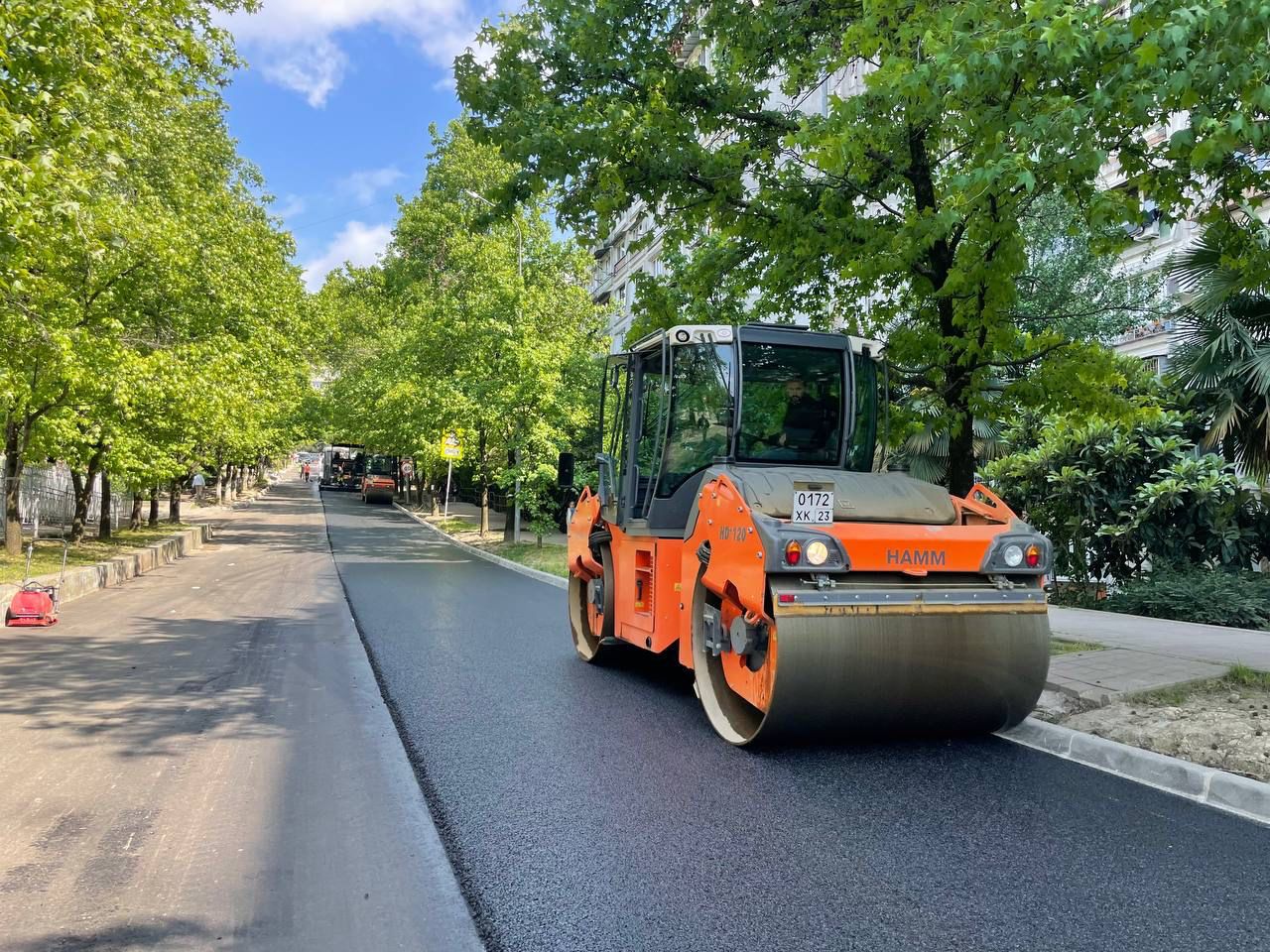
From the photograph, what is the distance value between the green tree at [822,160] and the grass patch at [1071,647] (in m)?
1.72

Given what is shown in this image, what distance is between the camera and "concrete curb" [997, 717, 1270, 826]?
4629 mm

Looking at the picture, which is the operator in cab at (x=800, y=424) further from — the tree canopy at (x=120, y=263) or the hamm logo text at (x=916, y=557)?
the tree canopy at (x=120, y=263)

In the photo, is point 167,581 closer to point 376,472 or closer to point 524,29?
point 524,29

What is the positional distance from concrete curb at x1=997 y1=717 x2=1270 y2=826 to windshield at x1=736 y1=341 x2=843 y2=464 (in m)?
2.32

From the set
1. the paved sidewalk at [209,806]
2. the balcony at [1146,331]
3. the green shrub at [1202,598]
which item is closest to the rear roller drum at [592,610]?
the paved sidewalk at [209,806]

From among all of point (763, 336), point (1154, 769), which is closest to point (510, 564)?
point (763, 336)

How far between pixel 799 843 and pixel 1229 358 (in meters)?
11.2

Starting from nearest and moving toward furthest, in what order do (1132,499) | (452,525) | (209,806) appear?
1. (209,806)
2. (1132,499)
3. (452,525)

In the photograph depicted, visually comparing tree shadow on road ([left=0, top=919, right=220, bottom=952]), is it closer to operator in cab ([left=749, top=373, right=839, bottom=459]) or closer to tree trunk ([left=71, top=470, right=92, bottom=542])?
operator in cab ([left=749, top=373, right=839, bottom=459])

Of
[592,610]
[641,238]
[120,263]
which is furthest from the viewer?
[120,263]

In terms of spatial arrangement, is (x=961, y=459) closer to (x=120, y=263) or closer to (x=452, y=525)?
(x=120, y=263)

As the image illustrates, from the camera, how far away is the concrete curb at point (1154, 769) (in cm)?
463

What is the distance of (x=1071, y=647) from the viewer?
28.7 feet

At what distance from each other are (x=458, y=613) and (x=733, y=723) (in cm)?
687
